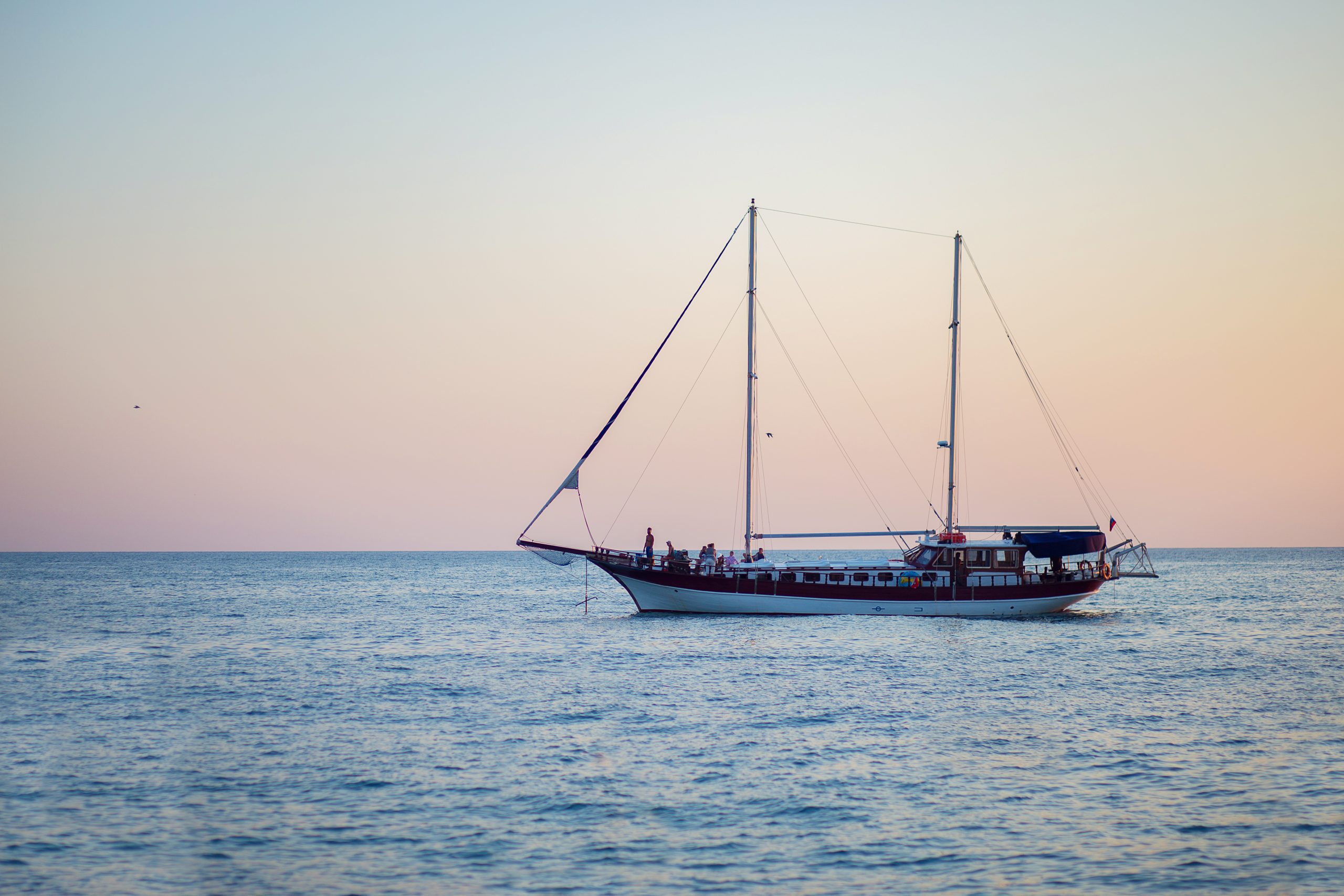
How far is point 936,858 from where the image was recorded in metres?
14.8

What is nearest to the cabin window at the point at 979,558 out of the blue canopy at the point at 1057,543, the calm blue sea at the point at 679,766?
the blue canopy at the point at 1057,543

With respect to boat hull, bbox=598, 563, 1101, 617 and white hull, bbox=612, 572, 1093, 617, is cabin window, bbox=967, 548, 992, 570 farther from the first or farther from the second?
white hull, bbox=612, 572, 1093, 617

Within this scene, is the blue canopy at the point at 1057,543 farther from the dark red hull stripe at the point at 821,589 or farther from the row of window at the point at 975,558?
the dark red hull stripe at the point at 821,589

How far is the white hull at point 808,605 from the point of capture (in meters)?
47.5

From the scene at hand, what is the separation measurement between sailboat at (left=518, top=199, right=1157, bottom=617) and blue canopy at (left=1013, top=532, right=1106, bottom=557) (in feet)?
0.14

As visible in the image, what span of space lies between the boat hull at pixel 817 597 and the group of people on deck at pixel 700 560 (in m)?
0.57

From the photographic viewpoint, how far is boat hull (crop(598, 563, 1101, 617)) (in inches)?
1865

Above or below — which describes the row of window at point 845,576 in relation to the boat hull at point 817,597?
above

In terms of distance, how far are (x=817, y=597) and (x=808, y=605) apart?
0.64 meters

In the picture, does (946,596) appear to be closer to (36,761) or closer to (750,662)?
(750,662)

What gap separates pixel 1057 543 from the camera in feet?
166

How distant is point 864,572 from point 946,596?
13.7ft

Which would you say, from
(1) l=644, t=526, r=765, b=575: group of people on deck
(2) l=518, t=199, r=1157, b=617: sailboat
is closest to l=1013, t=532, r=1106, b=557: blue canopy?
(2) l=518, t=199, r=1157, b=617: sailboat

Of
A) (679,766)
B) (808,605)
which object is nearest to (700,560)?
(808,605)
